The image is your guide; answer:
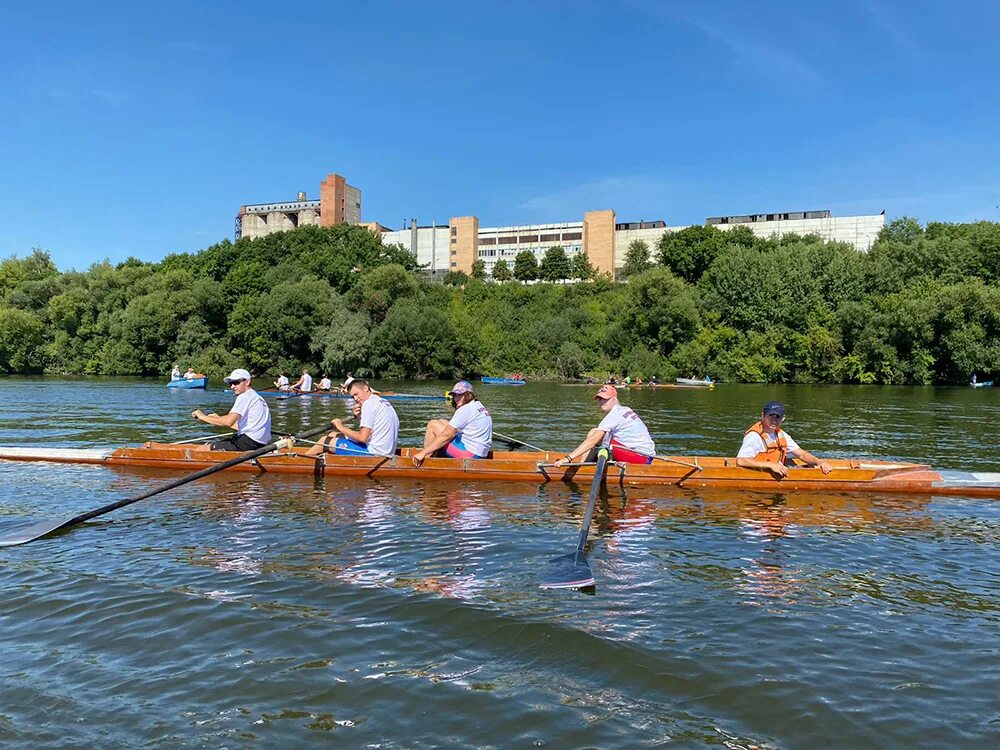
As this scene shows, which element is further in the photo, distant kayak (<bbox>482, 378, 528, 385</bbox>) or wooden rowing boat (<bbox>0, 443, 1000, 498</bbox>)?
distant kayak (<bbox>482, 378, 528, 385</bbox>)

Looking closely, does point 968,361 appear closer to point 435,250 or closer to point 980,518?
point 980,518

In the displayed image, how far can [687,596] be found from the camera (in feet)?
24.5

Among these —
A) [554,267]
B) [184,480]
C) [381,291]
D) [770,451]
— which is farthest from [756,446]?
[554,267]

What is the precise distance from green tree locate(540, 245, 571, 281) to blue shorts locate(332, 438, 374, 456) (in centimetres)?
9838

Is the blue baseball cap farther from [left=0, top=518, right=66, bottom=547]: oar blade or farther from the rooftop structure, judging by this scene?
the rooftop structure

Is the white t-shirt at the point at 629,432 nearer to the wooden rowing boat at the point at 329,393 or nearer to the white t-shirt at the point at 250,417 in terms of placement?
the white t-shirt at the point at 250,417

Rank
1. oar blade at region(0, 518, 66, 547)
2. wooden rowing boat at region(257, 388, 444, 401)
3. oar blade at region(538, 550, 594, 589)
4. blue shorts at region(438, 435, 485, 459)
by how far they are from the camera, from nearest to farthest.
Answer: oar blade at region(538, 550, 594, 589) < oar blade at region(0, 518, 66, 547) < blue shorts at region(438, 435, 485, 459) < wooden rowing boat at region(257, 388, 444, 401)

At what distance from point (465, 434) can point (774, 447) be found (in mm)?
5560

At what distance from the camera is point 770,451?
1276 centimetres

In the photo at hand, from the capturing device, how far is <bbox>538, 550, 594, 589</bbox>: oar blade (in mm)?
7656

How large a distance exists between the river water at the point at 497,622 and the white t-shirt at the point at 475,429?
1.33m

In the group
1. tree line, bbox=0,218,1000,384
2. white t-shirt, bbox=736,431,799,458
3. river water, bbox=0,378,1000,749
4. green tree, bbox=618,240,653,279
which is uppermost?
green tree, bbox=618,240,653,279

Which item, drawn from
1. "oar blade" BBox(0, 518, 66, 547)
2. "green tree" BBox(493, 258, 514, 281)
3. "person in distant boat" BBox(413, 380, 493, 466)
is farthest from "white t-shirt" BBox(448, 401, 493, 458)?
"green tree" BBox(493, 258, 514, 281)

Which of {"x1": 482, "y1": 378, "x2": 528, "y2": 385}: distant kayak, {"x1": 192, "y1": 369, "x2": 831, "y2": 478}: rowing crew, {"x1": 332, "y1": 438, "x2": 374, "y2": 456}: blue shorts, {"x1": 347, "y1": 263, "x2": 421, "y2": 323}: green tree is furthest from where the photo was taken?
{"x1": 347, "y1": 263, "x2": 421, "y2": 323}: green tree
